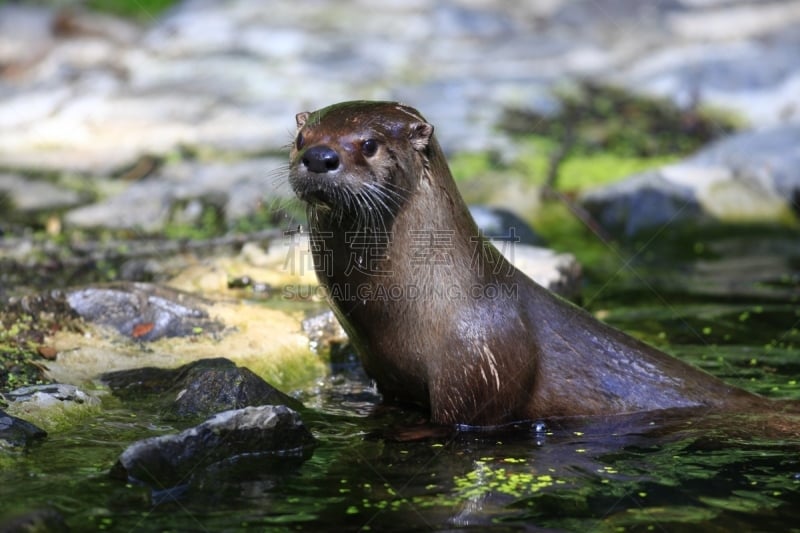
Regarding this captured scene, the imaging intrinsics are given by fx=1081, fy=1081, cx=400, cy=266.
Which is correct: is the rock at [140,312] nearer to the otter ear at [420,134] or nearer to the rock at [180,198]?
the otter ear at [420,134]

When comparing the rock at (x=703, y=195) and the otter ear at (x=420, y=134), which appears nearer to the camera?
the otter ear at (x=420, y=134)

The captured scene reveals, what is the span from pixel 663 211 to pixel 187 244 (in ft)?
16.1

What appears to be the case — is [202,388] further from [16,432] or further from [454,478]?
[454,478]

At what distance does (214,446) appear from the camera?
16.2 ft

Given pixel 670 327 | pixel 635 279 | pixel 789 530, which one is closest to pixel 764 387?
pixel 670 327

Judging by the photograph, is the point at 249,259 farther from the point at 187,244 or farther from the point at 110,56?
the point at 110,56

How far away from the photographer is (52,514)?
13.5 ft

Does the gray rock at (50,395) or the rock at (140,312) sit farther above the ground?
the rock at (140,312)

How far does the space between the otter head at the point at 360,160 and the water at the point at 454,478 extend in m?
1.19

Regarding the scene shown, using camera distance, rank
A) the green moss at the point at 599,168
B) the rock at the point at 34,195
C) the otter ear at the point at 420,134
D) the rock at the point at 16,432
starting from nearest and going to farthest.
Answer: the rock at the point at 16,432 < the otter ear at the point at 420,134 < the rock at the point at 34,195 < the green moss at the point at 599,168

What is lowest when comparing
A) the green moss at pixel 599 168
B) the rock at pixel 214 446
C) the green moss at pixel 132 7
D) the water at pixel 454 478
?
the water at pixel 454 478

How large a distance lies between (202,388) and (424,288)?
1.29 meters

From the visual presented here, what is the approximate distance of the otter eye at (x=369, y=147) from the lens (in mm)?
5531

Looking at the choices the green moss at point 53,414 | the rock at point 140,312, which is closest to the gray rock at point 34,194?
the rock at point 140,312
